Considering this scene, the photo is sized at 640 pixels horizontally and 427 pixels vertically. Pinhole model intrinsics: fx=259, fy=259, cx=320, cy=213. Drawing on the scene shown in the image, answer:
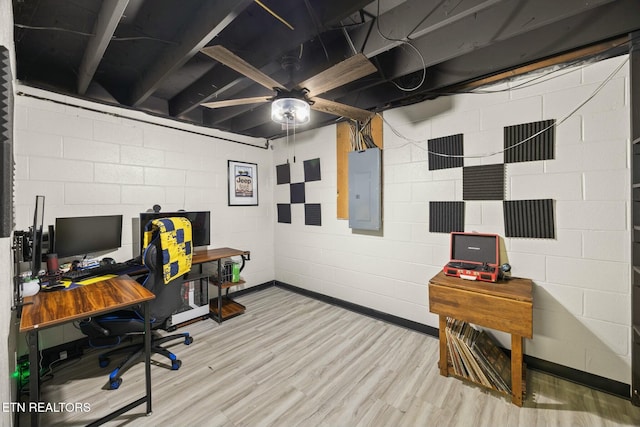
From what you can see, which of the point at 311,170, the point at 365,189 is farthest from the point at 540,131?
the point at 311,170

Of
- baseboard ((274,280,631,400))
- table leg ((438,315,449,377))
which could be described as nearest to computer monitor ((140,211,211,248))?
baseboard ((274,280,631,400))

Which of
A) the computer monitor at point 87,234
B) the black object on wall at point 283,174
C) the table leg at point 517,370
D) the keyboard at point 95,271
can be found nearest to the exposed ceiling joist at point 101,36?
the computer monitor at point 87,234

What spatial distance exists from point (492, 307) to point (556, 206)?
3.29ft

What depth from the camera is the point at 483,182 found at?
238cm

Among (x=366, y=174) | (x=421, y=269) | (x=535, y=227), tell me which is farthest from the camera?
(x=366, y=174)

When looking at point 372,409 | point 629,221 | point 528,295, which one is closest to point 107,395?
point 372,409

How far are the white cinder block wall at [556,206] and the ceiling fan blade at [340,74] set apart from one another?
131cm

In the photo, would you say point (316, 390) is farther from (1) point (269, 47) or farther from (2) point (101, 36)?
(2) point (101, 36)

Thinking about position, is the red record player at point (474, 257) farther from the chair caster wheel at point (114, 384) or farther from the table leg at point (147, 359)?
the chair caster wheel at point (114, 384)

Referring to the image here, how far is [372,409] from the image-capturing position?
1.82 m

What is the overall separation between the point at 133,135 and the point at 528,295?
4.02 m

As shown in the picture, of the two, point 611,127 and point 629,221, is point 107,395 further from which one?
point 611,127

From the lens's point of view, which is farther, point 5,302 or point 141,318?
point 141,318

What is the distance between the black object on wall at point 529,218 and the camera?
211 cm
